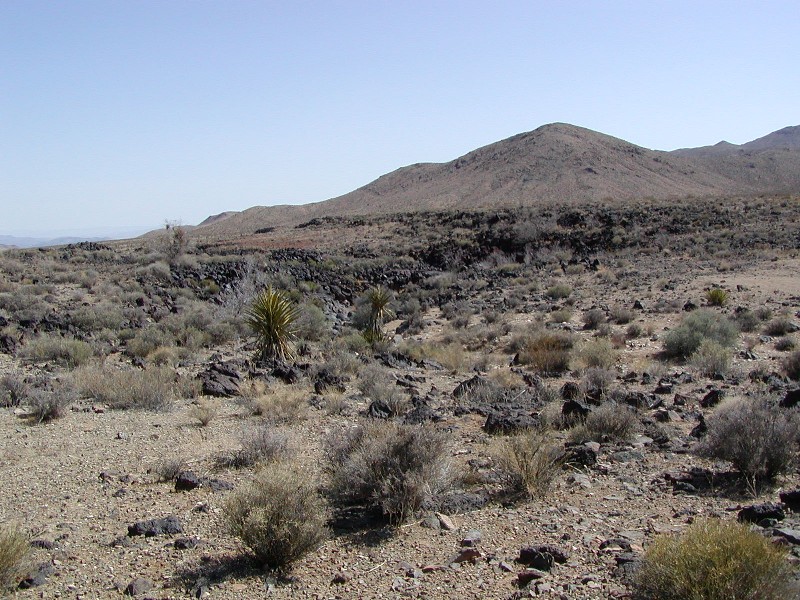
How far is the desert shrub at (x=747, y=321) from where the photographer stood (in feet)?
63.4

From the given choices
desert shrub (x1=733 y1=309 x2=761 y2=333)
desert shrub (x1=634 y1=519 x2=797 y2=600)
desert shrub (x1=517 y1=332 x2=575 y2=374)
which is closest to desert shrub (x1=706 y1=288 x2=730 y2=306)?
desert shrub (x1=733 y1=309 x2=761 y2=333)

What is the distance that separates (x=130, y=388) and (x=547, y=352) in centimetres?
913

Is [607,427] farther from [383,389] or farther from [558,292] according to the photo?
[558,292]

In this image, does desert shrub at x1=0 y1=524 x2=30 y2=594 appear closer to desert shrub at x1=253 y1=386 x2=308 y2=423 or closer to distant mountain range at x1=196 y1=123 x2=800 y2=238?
desert shrub at x1=253 y1=386 x2=308 y2=423

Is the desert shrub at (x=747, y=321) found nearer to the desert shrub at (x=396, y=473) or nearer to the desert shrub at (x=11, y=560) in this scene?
the desert shrub at (x=396, y=473)

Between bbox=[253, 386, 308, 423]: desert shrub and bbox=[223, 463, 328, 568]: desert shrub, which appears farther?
bbox=[253, 386, 308, 423]: desert shrub

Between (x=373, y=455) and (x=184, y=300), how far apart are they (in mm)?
23220

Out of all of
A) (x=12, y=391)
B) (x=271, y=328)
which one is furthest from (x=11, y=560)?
(x=271, y=328)

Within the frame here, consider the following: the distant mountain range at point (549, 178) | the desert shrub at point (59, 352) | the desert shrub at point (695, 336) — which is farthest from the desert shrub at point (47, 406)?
the distant mountain range at point (549, 178)

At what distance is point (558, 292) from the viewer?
95.7ft

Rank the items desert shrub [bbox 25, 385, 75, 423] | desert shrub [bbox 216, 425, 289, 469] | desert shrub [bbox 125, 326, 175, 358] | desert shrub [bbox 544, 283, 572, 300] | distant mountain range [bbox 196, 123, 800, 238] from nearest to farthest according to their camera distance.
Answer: desert shrub [bbox 216, 425, 289, 469]
desert shrub [bbox 25, 385, 75, 423]
desert shrub [bbox 125, 326, 175, 358]
desert shrub [bbox 544, 283, 572, 300]
distant mountain range [bbox 196, 123, 800, 238]

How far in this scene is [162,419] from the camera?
1098 cm

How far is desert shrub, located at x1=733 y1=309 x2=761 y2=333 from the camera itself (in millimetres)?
19312

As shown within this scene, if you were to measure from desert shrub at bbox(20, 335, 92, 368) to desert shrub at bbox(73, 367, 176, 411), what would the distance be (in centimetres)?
298
